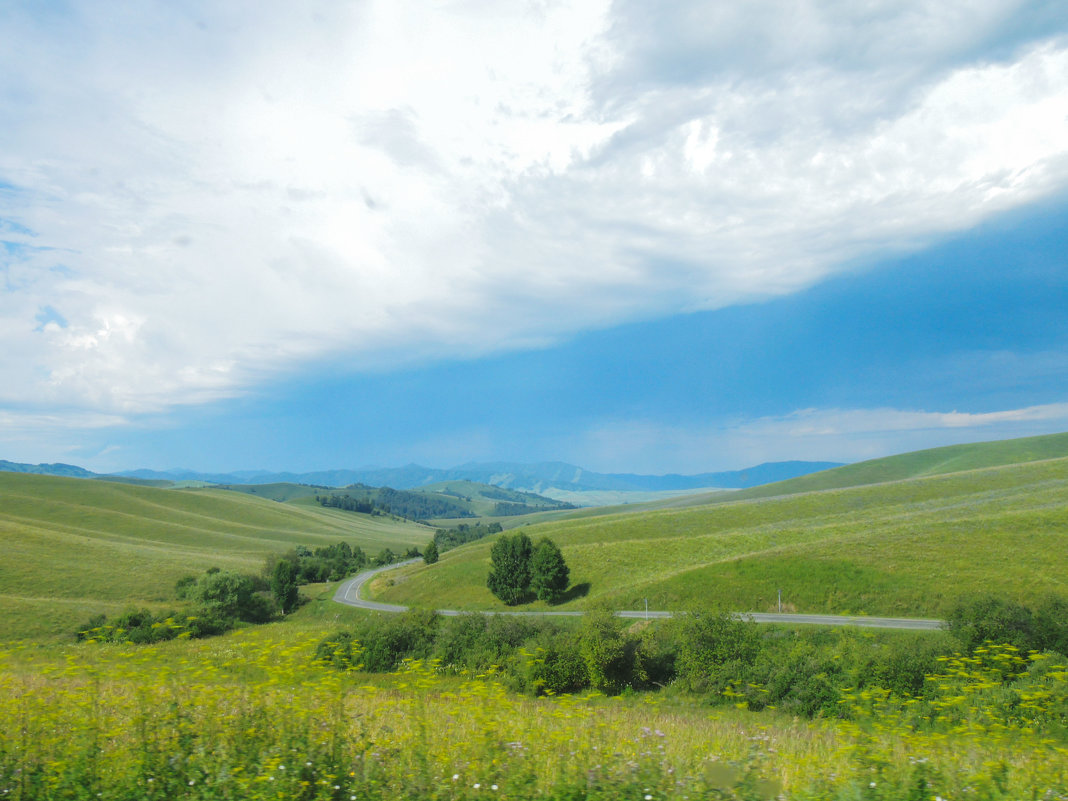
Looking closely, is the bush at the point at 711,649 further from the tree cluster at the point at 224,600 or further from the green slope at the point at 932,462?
the green slope at the point at 932,462

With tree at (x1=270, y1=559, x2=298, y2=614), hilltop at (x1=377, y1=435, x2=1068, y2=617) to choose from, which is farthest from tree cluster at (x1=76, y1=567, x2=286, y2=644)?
hilltop at (x1=377, y1=435, x2=1068, y2=617)

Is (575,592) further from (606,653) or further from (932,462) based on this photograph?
(932,462)

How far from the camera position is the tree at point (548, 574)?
60.0m

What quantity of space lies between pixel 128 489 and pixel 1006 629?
174036 mm

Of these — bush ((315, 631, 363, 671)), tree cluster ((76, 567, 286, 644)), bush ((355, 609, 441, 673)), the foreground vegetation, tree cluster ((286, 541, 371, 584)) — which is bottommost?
tree cluster ((286, 541, 371, 584))

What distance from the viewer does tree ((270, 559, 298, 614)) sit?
74.6m

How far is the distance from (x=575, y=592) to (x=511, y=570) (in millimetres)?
6949

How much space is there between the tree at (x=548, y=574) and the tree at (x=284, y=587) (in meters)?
33.3

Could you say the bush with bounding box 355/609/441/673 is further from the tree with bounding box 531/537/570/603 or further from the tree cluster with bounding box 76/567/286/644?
the tree with bounding box 531/537/570/603

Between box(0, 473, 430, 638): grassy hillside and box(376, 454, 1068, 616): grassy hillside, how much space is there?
29022 mm

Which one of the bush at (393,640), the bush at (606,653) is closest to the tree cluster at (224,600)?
the bush at (393,640)

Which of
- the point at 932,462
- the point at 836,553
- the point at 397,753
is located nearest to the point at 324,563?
the point at 836,553

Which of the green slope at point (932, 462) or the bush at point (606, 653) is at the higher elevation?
the green slope at point (932, 462)

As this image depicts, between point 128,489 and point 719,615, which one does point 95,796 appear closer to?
point 719,615
